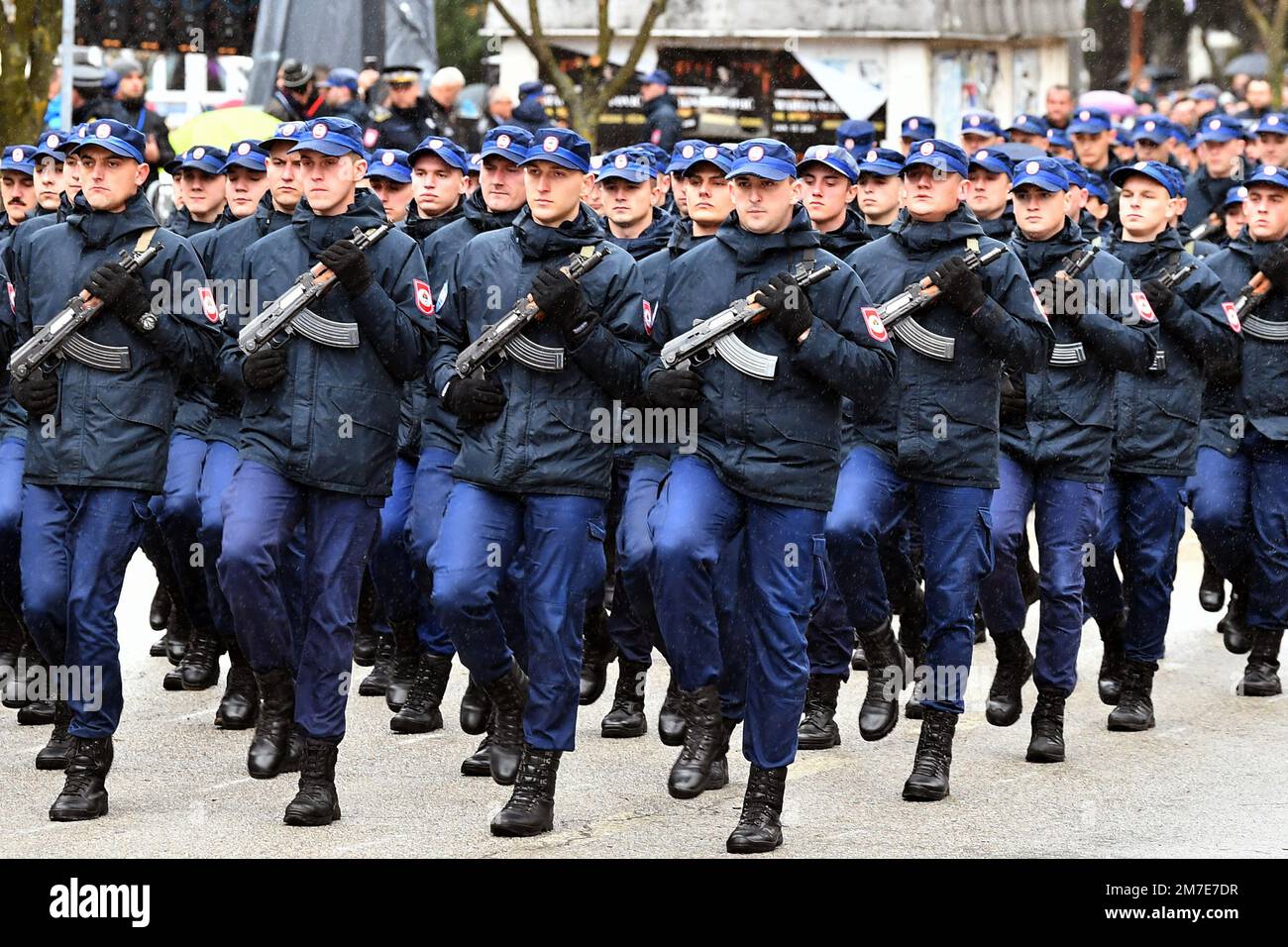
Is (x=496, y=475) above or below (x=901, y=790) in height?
above

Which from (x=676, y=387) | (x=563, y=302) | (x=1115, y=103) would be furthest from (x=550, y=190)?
(x=1115, y=103)

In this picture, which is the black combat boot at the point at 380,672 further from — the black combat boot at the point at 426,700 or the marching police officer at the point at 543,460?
the marching police officer at the point at 543,460

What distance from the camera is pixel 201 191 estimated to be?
10.9 metres

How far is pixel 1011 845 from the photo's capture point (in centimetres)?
799

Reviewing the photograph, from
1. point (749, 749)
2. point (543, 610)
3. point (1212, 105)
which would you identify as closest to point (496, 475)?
point (543, 610)

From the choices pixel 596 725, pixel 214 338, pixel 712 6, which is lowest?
pixel 596 725

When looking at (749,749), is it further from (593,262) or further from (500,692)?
(593,262)

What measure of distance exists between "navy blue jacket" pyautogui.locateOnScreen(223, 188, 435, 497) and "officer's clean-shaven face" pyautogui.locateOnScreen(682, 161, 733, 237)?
1626 mm

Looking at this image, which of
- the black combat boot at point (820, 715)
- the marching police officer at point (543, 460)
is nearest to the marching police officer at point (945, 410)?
the black combat boot at point (820, 715)

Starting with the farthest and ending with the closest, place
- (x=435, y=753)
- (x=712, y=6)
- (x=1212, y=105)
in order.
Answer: (x=712, y=6), (x=1212, y=105), (x=435, y=753)

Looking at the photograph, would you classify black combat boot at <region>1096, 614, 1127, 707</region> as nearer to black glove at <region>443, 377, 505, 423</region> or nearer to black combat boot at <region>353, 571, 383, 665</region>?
black combat boot at <region>353, 571, 383, 665</region>

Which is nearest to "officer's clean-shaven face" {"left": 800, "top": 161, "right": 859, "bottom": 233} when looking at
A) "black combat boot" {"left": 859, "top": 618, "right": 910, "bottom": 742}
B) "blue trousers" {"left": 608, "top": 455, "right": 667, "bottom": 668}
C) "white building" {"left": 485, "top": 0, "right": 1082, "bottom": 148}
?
A: "blue trousers" {"left": 608, "top": 455, "right": 667, "bottom": 668}

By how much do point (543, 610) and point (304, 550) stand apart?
1039 millimetres

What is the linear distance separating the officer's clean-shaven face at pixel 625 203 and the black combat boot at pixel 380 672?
7.29 ft
